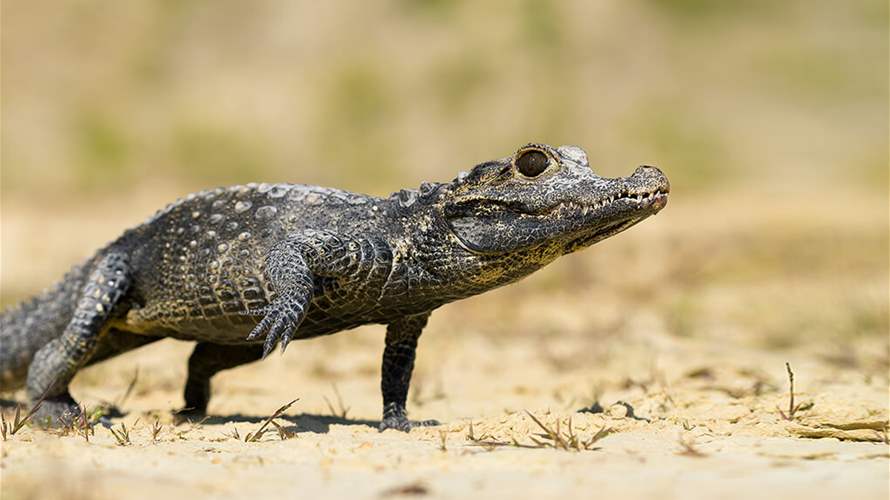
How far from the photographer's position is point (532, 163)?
5.22 m

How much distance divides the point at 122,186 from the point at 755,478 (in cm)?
2801

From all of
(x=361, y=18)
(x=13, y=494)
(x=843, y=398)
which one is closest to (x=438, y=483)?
(x=13, y=494)

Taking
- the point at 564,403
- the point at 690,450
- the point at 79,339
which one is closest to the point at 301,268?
the point at 79,339

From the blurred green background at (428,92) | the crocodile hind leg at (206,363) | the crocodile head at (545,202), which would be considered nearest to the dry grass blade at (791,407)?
the crocodile head at (545,202)

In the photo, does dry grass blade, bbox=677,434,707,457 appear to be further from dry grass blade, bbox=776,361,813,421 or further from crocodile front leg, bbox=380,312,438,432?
crocodile front leg, bbox=380,312,438,432

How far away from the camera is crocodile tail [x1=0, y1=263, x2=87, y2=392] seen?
6.38 meters

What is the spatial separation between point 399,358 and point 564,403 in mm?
1325

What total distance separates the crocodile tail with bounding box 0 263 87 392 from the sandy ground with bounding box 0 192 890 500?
532 mm

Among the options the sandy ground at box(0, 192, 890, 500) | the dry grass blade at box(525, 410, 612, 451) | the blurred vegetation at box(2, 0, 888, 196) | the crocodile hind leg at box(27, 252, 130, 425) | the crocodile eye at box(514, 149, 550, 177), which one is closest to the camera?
the sandy ground at box(0, 192, 890, 500)

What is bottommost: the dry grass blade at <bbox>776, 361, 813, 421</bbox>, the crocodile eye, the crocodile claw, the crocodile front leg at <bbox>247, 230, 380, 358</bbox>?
the dry grass blade at <bbox>776, 361, 813, 421</bbox>

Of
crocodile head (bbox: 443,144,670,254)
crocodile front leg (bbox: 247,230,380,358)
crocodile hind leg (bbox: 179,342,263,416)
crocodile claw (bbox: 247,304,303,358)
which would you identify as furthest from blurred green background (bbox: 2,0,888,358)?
crocodile claw (bbox: 247,304,303,358)

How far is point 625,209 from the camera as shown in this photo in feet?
16.0

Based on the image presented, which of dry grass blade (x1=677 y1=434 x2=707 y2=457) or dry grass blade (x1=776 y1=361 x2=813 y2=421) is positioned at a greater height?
dry grass blade (x1=776 y1=361 x2=813 y2=421)

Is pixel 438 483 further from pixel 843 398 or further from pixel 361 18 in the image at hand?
pixel 361 18
